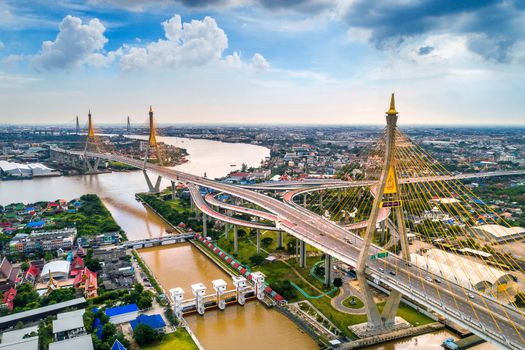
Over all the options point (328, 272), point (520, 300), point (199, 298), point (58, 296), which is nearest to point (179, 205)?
point (58, 296)

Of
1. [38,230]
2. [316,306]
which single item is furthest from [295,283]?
[38,230]

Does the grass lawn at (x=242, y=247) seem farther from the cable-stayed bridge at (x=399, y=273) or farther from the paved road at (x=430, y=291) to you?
the paved road at (x=430, y=291)

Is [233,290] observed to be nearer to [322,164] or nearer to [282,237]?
[282,237]

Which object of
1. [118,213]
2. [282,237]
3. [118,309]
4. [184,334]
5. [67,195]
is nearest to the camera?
[184,334]

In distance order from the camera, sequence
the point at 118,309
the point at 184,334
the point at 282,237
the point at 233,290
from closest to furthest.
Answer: the point at 184,334, the point at 118,309, the point at 233,290, the point at 282,237

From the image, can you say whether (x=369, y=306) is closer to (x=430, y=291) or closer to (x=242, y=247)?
(x=430, y=291)
